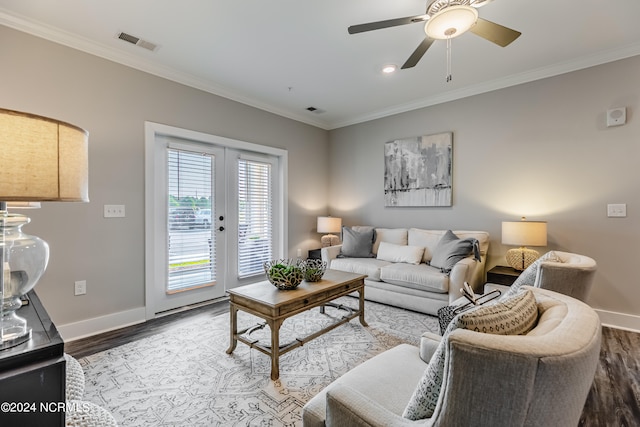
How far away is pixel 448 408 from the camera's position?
70 centimetres

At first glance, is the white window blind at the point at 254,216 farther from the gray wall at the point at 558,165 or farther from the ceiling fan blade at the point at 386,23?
the ceiling fan blade at the point at 386,23

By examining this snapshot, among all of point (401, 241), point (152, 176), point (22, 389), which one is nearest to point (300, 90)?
point (152, 176)

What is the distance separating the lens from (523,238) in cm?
304

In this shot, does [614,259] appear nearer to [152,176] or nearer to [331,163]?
[331,163]

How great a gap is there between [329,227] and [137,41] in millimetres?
3342

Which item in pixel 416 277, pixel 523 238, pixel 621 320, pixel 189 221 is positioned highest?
A: pixel 189 221

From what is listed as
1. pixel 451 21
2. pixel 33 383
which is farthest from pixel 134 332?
pixel 451 21

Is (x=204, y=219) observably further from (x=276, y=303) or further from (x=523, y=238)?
(x=523, y=238)

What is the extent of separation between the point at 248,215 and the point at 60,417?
11.4 feet

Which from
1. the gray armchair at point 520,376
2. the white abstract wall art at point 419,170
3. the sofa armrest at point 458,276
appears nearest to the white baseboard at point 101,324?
the gray armchair at point 520,376

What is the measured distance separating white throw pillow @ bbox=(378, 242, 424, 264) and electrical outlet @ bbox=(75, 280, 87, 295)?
11.0 ft

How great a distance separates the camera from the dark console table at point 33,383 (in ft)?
2.47

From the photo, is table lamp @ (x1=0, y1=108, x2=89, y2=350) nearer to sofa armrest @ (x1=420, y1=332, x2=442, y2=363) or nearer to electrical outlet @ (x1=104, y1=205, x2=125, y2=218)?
sofa armrest @ (x1=420, y1=332, x2=442, y2=363)

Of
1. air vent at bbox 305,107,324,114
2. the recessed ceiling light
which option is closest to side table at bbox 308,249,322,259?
air vent at bbox 305,107,324,114
